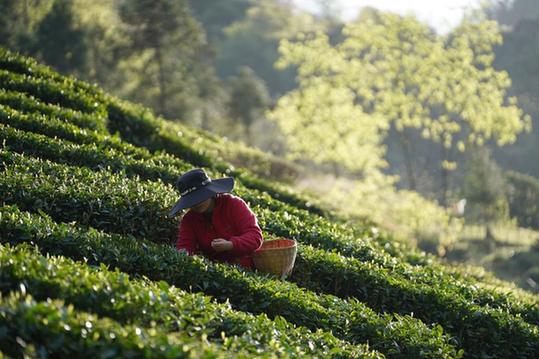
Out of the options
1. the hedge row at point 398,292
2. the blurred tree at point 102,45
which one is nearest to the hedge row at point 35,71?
the hedge row at point 398,292

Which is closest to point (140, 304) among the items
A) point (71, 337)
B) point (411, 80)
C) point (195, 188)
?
point (71, 337)

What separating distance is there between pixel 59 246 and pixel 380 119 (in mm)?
20843

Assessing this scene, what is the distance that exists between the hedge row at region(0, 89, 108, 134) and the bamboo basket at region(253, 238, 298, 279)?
22.7ft

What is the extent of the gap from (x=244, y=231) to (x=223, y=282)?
0.79 metres

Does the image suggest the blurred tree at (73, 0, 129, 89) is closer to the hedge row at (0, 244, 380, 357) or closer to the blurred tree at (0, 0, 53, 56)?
the blurred tree at (0, 0, 53, 56)

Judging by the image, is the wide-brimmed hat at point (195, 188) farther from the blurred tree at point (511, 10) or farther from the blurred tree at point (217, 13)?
the blurred tree at point (511, 10)

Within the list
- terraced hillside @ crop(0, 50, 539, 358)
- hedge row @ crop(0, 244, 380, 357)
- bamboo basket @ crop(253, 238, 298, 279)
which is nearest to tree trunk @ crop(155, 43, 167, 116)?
terraced hillside @ crop(0, 50, 539, 358)

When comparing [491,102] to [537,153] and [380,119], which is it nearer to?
[380,119]

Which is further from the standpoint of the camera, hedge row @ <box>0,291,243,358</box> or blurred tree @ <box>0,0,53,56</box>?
blurred tree @ <box>0,0,53,56</box>

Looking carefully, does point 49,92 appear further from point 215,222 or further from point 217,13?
point 217,13

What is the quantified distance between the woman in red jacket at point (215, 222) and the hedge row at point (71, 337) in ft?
10.3

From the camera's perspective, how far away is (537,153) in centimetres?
7712

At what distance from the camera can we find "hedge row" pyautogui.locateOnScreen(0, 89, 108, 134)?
13820 millimetres

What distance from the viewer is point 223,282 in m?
7.88
